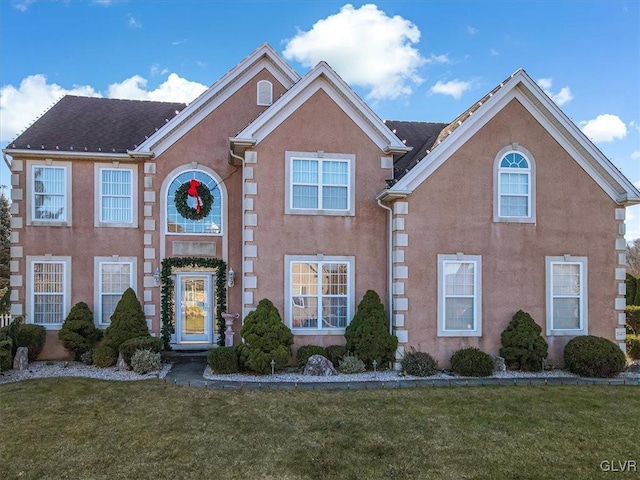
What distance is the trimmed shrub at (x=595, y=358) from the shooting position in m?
11.2

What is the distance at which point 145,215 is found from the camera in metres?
13.8

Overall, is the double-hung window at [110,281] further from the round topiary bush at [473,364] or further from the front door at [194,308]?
the round topiary bush at [473,364]

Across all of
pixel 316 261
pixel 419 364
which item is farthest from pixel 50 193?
pixel 419 364

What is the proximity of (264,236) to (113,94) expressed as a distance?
1049 cm

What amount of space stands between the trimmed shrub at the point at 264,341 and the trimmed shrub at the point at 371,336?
177 cm

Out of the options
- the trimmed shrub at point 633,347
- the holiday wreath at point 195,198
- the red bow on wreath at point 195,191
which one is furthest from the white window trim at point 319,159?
the trimmed shrub at point 633,347

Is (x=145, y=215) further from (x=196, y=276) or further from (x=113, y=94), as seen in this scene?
(x=113, y=94)

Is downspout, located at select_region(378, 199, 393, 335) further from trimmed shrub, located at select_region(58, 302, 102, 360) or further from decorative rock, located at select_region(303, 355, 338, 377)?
trimmed shrub, located at select_region(58, 302, 102, 360)

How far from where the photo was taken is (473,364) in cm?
1115

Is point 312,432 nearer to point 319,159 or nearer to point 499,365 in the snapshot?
point 499,365

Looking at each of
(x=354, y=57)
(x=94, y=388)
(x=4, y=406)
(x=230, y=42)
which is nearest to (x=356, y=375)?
(x=94, y=388)

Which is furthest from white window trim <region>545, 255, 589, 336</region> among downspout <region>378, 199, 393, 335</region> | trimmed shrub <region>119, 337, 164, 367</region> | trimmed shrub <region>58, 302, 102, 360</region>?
trimmed shrub <region>58, 302, 102, 360</region>

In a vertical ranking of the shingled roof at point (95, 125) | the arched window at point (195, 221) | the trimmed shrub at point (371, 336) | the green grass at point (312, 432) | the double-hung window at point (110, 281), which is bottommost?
the green grass at point (312, 432)

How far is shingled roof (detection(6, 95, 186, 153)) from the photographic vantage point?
13.9 meters
